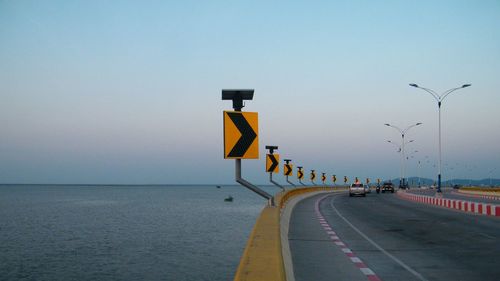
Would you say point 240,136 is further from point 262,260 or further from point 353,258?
point 262,260

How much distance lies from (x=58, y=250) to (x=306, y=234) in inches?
872

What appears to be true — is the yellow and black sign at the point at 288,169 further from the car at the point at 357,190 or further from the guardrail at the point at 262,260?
the guardrail at the point at 262,260

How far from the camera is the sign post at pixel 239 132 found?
47.3 ft

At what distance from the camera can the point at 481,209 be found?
31.1 m

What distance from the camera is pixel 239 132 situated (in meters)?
14.6

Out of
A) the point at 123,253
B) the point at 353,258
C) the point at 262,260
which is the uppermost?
the point at 262,260

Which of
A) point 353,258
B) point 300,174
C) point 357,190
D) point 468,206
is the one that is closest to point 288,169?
point 468,206

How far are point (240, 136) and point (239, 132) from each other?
0.11m

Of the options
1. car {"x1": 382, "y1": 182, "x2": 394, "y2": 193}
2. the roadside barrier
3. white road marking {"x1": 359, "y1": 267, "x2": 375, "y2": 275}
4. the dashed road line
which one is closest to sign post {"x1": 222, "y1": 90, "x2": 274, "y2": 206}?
the dashed road line

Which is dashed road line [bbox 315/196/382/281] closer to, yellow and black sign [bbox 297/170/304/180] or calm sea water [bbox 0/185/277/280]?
calm sea water [bbox 0/185/277/280]

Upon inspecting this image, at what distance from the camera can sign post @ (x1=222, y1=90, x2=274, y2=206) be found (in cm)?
1441

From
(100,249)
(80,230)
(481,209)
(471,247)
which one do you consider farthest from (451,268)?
(80,230)

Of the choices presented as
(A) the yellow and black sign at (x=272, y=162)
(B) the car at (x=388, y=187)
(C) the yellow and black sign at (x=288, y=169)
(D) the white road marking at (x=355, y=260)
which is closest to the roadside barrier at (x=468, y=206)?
(C) the yellow and black sign at (x=288, y=169)

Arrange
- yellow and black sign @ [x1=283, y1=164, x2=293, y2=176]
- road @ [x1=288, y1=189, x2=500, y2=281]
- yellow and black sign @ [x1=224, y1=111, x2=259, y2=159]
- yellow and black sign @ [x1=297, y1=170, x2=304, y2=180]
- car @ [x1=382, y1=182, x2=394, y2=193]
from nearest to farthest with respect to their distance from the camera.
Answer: road @ [x1=288, y1=189, x2=500, y2=281], yellow and black sign @ [x1=224, y1=111, x2=259, y2=159], yellow and black sign @ [x1=283, y1=164, x2=293, y2=176], yellow and black sign @ [x1=297, y1=170, x2=304, y2=180], car @ [x1=382, y1=182, x2=394, y2=193]
